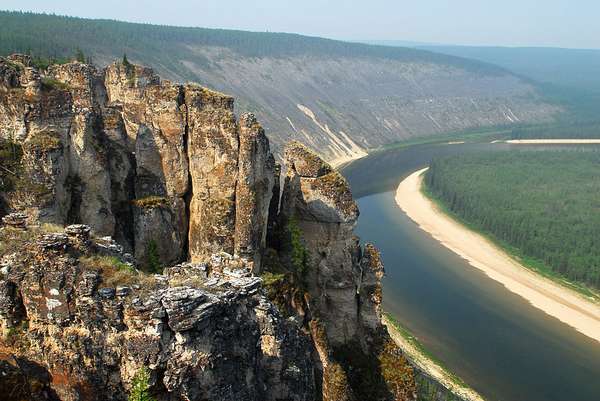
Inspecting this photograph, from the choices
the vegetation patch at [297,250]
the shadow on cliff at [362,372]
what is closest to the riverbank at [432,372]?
the shadow on cliff at [362,372]

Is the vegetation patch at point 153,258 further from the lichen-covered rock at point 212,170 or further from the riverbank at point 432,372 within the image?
the riverbank at point 432,372

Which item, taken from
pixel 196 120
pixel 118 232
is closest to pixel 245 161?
pixel 196 120

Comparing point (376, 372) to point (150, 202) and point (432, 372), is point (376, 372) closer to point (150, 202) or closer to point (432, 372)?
point (150, 202)

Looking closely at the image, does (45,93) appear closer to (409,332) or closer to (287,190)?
(287,190)

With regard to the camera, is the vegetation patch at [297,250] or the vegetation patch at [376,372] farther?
the vegetation patch at [297,250]

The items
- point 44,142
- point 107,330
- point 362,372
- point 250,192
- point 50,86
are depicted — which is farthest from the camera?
point 362,372

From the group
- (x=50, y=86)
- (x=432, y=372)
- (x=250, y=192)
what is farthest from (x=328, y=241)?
(x=432, y=372)
